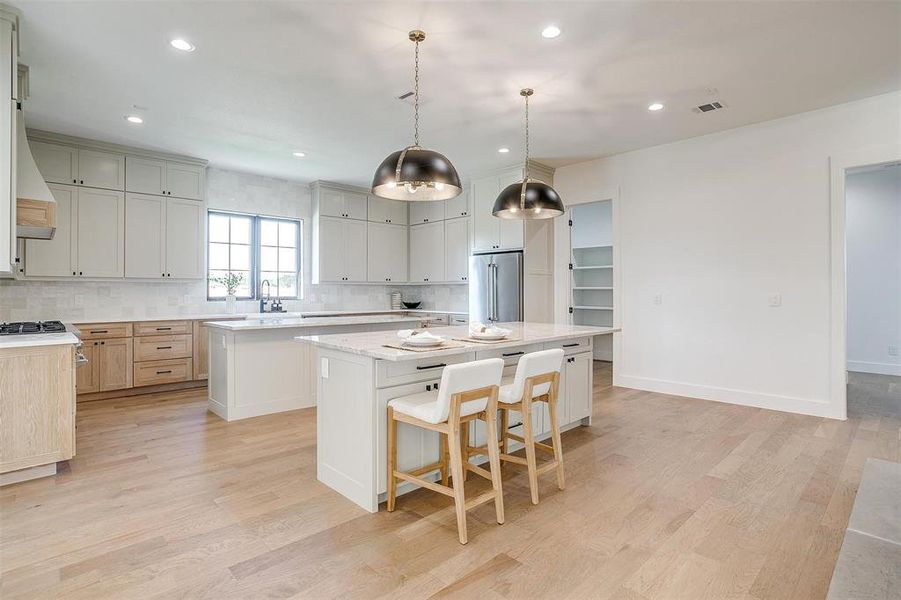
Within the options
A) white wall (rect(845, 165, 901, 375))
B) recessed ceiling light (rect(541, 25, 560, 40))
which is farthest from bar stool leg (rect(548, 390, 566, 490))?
white wall (rect(845, 165, 901, 375))

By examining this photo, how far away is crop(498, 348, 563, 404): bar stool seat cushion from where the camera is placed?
2.61m

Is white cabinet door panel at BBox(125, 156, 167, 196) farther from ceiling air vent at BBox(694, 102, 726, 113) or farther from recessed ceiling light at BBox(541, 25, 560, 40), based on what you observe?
ceiling air vent at BBox(694, 102, 726, 113)

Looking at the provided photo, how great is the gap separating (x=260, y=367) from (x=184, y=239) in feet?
7.98

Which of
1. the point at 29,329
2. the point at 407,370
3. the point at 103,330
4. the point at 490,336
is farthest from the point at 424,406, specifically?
the point at 103,330

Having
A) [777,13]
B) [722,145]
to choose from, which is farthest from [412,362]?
[722,145]

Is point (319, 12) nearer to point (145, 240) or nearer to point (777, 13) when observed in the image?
point (777, 13)

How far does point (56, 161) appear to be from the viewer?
15.9ft

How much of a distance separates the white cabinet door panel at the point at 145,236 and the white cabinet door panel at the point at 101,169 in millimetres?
206

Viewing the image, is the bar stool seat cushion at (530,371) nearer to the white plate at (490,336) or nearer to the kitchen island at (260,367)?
the white plate at (490,336)

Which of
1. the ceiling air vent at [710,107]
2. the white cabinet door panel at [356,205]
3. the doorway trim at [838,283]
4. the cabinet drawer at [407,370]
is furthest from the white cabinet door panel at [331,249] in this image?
the doorway trim at [838,283]

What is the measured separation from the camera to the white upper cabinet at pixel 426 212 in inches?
288

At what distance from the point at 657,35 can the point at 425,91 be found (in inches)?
67.2

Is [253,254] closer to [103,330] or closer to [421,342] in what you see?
[103,330]

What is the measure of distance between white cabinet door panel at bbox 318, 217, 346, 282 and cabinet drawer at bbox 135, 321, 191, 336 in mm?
1974
